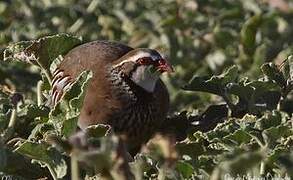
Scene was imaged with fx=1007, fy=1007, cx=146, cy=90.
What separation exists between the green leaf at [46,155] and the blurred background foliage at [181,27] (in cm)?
240

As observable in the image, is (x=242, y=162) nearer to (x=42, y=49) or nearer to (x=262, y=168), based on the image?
(x=262, y=168)

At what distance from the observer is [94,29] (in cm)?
675

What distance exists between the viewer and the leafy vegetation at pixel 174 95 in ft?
8.38

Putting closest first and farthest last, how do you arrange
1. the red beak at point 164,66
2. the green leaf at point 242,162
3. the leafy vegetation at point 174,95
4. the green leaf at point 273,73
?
the green leaf at point 242,162 < the leafy vegetation at point 174,95 < the green leaf at point 273,73 < the red beak at point 164,66

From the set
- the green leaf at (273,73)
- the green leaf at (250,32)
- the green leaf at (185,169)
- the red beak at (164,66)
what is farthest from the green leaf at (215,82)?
the green leaf at (250,32)

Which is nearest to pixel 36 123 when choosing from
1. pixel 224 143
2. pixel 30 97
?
pixel 224 143

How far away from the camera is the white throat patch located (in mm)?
4020

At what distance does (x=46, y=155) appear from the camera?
9.05ft

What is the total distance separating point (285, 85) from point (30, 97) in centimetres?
152

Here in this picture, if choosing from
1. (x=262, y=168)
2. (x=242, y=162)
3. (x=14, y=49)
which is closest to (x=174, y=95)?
(x=14, y=49)

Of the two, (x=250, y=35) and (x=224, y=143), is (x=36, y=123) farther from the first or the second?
(x=250, y=35)

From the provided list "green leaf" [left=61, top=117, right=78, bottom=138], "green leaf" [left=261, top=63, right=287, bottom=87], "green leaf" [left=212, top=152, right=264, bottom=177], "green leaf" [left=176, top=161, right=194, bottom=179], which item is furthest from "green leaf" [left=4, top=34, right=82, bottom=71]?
"green leaf" [left=212, top=152, right=264, bottom=177]

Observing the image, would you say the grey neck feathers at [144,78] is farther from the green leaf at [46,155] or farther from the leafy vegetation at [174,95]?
the green leaf at [46,155]

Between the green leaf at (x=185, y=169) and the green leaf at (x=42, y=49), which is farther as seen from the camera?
the green leaf at (x=42, y=49)
